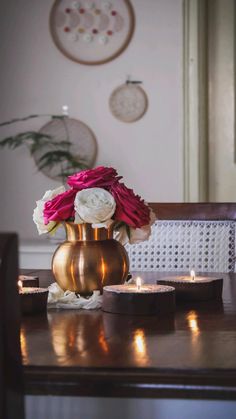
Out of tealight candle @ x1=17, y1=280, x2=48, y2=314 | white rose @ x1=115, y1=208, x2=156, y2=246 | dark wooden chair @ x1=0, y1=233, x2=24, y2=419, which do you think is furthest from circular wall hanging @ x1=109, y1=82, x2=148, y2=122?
dark wooden chair @ x1=0, y1=233, x2=24, y2=419

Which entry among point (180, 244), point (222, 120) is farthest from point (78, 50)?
point (180, 244)

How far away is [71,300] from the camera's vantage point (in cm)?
146

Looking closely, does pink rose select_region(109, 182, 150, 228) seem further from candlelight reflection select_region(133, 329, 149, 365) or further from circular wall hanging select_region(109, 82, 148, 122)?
circular wall hanging select_region(109, 82, 148, 122)

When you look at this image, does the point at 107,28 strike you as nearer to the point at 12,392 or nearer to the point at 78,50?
the point at 78,50

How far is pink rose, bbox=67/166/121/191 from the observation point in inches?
58.7

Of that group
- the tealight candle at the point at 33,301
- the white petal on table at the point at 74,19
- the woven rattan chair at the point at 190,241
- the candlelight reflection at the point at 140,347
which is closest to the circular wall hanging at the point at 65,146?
the white petal on table at the point at 74,19

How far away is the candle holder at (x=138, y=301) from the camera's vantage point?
135 cm

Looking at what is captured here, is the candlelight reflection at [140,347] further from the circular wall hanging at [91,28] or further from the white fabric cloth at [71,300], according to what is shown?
the circular wall hanging at [91,28]

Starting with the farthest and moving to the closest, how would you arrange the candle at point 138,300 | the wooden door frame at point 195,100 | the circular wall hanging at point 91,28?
the circular wall hanging at point 91,28, the wooden door frame at point 195,100, the candle at point 138,300

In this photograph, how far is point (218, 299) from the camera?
157 centimetres

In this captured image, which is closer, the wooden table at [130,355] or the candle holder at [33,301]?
the wooden table at [130,355]

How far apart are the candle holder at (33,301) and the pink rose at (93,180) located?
21 centimetres

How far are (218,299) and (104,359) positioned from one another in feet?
2.06

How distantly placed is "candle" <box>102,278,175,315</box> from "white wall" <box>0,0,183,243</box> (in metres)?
2.58
